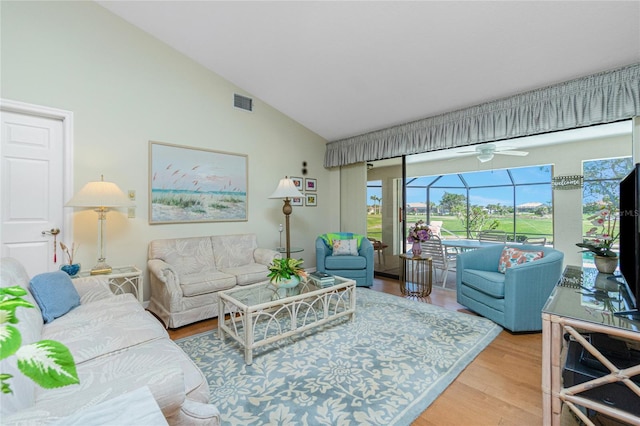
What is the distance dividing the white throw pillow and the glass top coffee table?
1341 millimetres

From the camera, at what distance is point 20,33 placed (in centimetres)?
260

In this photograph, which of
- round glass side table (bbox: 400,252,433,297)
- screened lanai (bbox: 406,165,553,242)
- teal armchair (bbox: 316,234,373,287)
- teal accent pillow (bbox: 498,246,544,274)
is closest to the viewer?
teal accent pillow (bbox: 498,246,544,274)

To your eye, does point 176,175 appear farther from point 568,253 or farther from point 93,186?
point 568,253

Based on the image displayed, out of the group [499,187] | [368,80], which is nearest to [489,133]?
[368,80]

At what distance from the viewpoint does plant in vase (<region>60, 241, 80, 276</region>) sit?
2.57 meters

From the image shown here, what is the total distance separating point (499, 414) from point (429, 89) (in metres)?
3.22

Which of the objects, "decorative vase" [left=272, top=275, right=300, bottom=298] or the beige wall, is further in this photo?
the beige wall

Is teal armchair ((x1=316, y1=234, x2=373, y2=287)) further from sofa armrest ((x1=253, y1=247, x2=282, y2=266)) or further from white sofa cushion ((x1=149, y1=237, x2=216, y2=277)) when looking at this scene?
white sofa cushion ((x1=149, y1=237, x2=216, y2=277))

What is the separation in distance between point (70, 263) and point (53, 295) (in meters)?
1.02

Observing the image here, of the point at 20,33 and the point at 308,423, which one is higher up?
the point at 20,33

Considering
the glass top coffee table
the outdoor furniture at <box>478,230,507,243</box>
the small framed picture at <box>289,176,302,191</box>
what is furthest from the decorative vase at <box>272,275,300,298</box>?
the outdoor furniture at <box>478,230,507,243</box>

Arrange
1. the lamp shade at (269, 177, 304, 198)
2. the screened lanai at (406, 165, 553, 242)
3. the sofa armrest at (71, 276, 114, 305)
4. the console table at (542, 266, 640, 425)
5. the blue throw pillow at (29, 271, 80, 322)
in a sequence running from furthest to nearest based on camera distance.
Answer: the screened lanai at (406, 165, 553, 242), the lamp shade at (269, 177, 304, 198), the sofa armrest at (71, 276, 114, 305), the blue throw pillow at (29, 271, 80, 322), the console table at (542, 266, 640, 425)

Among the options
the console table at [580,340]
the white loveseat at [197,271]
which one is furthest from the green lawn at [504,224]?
the console table at [580,340]

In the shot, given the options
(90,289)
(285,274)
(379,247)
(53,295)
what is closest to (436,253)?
(379,247)
